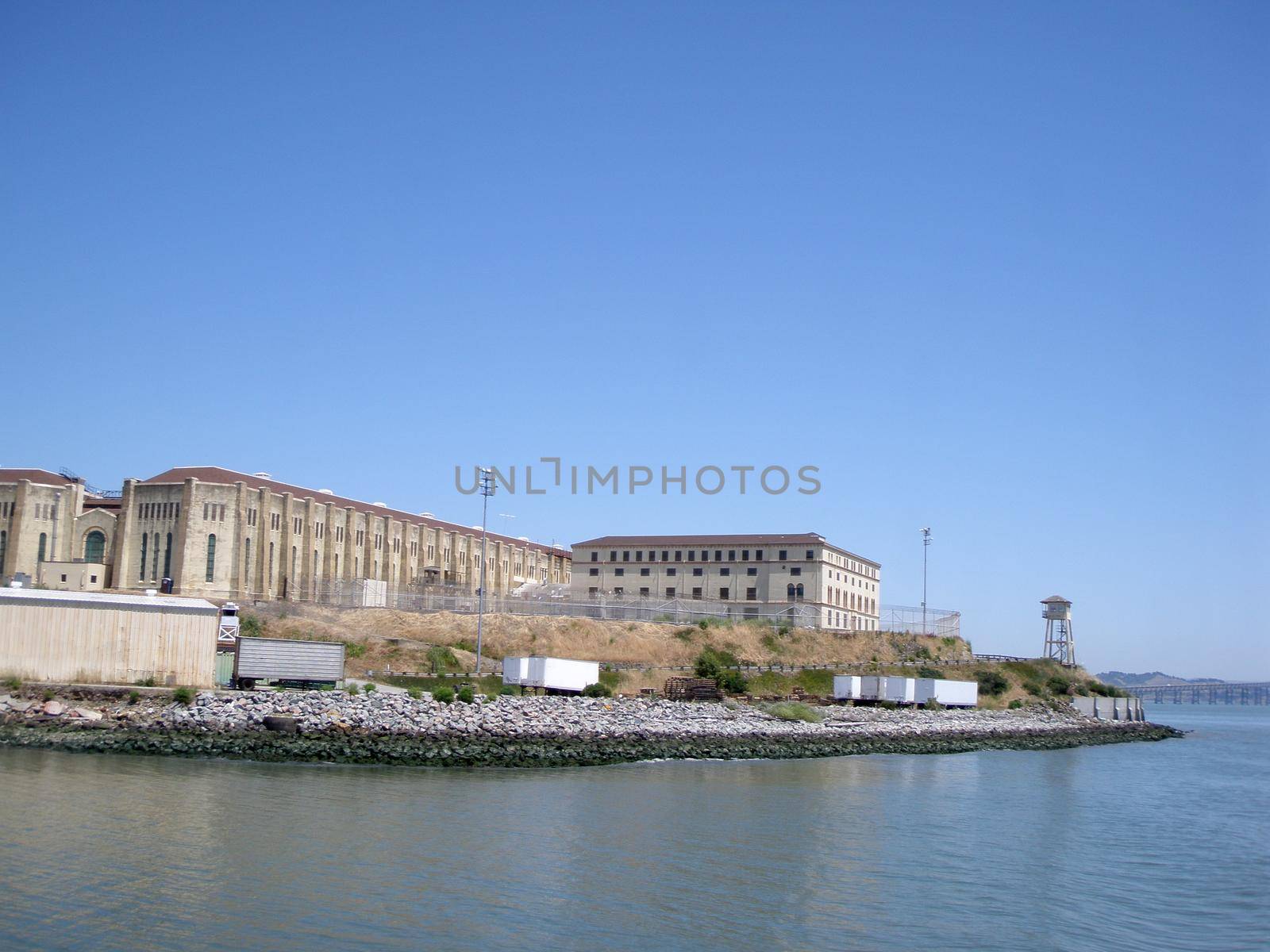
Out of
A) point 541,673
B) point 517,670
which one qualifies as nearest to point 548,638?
point 541,673

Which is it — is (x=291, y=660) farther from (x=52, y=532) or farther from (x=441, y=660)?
(x=52, y=532)

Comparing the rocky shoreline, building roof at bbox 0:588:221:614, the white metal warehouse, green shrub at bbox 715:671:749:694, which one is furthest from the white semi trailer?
building roof at bbox 0:588:221:614

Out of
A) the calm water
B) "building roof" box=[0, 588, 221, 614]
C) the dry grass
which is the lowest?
the calm water

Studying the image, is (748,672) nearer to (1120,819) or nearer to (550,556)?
(1120,819)

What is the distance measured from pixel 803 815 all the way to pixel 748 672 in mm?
35662

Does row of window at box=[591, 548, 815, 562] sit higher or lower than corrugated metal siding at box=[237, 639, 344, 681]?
higher

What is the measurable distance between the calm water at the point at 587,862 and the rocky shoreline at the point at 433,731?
1.83 metres

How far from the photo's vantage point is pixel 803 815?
1144 inches

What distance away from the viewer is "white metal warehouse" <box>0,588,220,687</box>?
38.3 metres

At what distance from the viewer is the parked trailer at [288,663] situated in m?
42.0

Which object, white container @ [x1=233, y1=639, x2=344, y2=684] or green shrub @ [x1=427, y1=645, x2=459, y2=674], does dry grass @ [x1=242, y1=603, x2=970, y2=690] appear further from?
white container @ [x1=233, y1=639, x2=344, y2=684]

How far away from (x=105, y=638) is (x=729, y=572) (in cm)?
5232

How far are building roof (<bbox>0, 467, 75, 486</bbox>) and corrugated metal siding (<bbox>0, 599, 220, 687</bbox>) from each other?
3568cm

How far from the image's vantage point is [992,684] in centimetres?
7488
